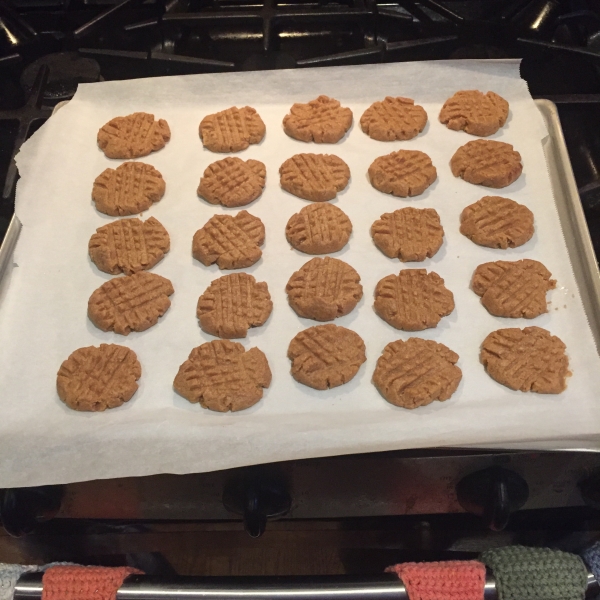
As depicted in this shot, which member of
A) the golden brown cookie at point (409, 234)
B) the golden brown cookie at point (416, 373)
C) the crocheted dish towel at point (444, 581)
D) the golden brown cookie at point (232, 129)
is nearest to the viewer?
the crocheted dish towel at point (444, 581)

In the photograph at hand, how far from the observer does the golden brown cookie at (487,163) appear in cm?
142

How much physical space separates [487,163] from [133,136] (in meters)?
0.93

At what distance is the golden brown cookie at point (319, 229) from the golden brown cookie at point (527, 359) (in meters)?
0.41

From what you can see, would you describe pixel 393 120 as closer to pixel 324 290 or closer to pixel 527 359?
pixel 324 290

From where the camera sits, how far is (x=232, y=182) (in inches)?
56.6

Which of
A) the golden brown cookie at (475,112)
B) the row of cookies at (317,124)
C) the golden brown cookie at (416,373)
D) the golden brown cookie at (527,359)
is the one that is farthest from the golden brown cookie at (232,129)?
the golden brown cookie at (527,359)

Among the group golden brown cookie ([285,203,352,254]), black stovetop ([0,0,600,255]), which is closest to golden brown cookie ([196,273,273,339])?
golden brown cookie ([285,203,352,254])

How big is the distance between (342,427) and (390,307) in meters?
0.30

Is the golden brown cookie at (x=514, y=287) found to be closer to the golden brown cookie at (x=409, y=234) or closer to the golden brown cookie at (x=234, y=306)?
the golden brown cookie at (x=409, y=234)

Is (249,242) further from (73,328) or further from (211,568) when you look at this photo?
(211,568)

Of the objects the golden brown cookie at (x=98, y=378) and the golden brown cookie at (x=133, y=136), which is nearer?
the golden brown cookie at (x=98, y=378)

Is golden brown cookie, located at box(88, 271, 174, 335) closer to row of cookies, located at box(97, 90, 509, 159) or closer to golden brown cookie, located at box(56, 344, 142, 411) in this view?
golden brown cookie, located at box(56, 344, 142, 411)

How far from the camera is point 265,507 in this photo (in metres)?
1.02

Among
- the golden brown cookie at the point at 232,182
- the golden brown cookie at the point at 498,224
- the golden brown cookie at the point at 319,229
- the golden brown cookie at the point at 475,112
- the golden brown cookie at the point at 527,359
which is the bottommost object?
the golden brown cookie at the point at 527,359
